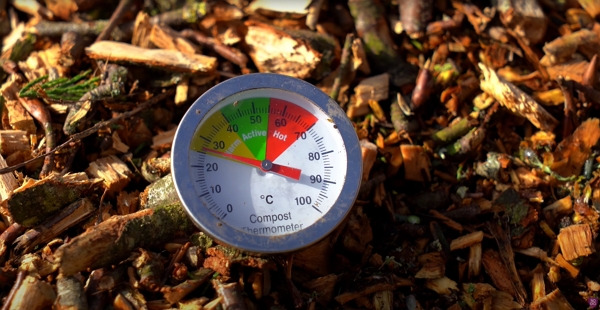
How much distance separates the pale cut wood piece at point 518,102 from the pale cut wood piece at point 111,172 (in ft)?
6.42

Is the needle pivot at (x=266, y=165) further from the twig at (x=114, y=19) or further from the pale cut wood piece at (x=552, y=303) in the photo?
the twig at (x=114, y=19)

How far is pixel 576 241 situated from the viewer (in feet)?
8.60

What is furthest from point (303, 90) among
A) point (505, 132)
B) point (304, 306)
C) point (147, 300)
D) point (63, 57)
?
point (63, 57)

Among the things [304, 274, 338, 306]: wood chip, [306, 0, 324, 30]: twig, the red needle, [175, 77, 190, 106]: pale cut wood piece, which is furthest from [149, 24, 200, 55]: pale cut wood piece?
[304, 274, 338, 306]: wood chip

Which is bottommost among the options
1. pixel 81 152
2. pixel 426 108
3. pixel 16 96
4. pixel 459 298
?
pixel 459 298

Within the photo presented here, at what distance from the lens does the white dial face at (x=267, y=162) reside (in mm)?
2248

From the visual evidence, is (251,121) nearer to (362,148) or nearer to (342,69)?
(362,148)

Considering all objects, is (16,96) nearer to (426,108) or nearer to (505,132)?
(426,108)

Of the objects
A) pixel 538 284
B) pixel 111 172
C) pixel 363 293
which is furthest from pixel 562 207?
pixel 111 172

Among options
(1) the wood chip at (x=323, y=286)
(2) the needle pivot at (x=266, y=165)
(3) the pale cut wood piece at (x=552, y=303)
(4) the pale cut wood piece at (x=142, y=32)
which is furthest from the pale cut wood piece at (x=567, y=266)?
(4) the pale cut wood piece at (x=142, y=32)

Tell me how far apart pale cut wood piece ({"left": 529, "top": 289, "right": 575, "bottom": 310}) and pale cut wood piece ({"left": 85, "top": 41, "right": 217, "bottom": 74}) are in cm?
200

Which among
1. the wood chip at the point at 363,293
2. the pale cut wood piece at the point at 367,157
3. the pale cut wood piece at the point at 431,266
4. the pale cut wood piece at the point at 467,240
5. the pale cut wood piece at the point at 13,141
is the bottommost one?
the pale cut wood piece at the point at 431,266

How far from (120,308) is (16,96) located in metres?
1.44

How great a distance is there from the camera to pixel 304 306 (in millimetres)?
2357
